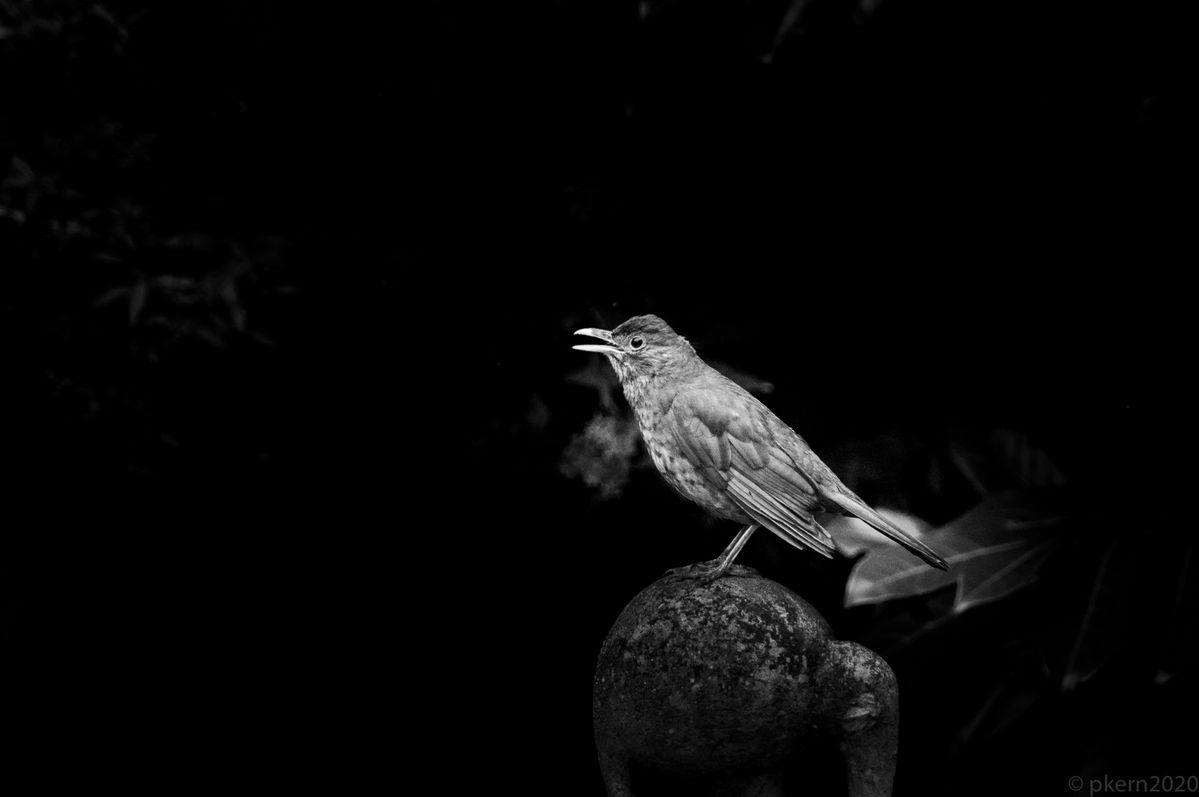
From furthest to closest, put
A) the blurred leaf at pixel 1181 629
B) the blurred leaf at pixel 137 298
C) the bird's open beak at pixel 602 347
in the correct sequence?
the blurred leaf at pixel 137 298, the bird's open beak at pixel 602 347, the blurred leaf at pixel 1181 629

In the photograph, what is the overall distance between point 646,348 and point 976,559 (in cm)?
81

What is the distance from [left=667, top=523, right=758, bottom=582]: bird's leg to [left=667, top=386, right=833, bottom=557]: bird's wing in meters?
0.11

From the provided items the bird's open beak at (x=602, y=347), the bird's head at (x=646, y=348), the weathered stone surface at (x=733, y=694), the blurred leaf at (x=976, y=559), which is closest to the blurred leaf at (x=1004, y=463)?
the blurred leaf at (x=976, y=559)

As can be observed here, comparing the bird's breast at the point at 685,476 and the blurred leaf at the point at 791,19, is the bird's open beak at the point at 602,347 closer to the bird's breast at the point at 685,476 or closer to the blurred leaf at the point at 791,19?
the bird's breast at the point at 685,476

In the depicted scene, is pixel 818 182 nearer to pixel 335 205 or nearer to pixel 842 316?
pixel 842 316

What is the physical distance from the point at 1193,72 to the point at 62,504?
3.35 meters

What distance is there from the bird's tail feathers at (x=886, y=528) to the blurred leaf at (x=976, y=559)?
0.16ft

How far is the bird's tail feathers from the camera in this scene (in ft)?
6.32

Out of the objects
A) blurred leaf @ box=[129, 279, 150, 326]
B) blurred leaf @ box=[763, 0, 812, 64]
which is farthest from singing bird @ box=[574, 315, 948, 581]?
blurred leaf @ box=[129, 279, 150, 326]

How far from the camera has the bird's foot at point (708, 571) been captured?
214 centimetres

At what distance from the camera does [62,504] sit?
10.6 feet

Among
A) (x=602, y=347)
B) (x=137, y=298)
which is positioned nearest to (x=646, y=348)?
(x=602, y=347)

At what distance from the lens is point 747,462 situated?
2129 mm

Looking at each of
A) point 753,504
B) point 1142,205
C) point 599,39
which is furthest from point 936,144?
point 753,504
